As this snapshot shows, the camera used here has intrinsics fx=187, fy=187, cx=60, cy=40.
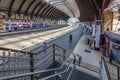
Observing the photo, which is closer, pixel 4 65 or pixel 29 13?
pixel 4 65

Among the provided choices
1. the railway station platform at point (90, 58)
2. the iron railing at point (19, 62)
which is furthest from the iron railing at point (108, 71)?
the railway station platform at point (90, 58)

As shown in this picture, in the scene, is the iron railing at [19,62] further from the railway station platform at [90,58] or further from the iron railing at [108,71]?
the railway station platform at [90,58]

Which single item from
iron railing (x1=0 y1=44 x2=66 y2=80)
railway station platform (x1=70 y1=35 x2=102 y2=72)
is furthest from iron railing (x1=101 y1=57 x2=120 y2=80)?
railway station platform (x1=70 y1=35 x2=102 y2=72)

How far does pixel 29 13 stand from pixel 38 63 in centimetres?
3946

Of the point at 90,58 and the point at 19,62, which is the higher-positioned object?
the point at 19,62

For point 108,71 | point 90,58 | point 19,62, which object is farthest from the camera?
point 90,58

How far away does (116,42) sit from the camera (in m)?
13.3

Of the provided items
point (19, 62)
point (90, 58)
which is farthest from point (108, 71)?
point (90, 58)

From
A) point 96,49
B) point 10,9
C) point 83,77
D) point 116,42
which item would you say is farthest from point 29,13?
point 83,77

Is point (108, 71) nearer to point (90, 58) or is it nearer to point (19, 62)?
point (19, 62)

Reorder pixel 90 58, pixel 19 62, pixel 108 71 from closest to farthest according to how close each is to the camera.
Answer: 1. pixel 108 71
2. pixel 19 62
3. pixel 90 58

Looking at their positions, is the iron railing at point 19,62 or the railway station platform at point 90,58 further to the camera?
the railway station platform at point 90,58

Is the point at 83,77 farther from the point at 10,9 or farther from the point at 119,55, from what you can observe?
the point at 10,9

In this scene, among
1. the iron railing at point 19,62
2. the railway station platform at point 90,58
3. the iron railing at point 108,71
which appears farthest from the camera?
the railway station platform at point 90,58
